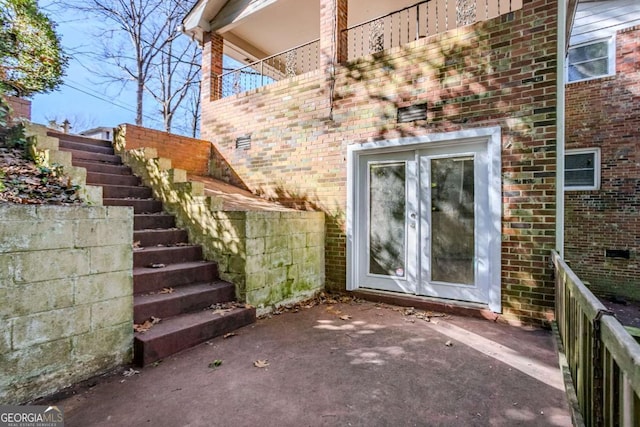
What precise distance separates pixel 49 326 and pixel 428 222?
3914 millimetres

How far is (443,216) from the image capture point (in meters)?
4.24

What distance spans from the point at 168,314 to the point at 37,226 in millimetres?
1393

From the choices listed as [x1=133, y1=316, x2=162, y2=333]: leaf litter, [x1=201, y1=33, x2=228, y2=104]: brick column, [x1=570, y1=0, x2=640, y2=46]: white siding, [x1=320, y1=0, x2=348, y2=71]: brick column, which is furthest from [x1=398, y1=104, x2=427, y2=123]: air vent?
[x1=570, y1=0, x2=640, y2=46]: white siding

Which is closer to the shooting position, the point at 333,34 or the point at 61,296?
the point at 61,296

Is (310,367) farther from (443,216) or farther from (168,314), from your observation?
(443,216)

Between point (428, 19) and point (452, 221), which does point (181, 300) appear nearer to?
point (452, 221)

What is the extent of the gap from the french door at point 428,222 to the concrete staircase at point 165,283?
2052 mm

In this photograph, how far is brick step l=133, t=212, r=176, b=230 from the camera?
4210 millimetres

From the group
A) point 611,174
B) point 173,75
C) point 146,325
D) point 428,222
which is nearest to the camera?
point 146,325

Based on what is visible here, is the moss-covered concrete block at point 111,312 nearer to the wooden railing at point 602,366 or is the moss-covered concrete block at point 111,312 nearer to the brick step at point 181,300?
the brick step at point 181,300

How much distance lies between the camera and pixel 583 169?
24.0 feet

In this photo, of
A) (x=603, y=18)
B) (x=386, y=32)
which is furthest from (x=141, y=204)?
(x=603, y=18)

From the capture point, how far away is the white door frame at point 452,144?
3.79 m

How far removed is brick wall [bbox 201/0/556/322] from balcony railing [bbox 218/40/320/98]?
173cm
